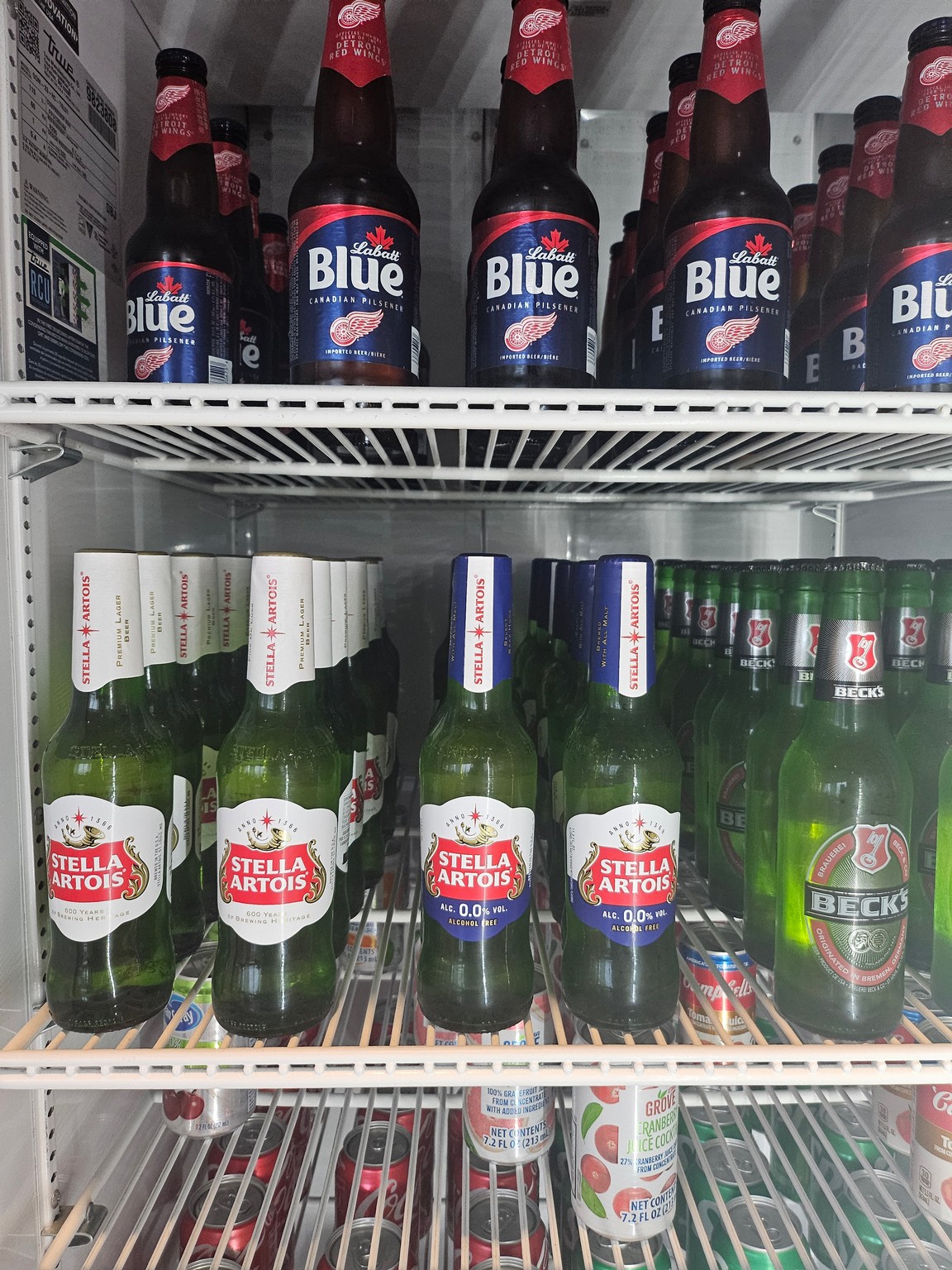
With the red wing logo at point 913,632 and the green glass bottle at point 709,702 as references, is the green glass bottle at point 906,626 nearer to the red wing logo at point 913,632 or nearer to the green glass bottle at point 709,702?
the red wing logo at point 913,632

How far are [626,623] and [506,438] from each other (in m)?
0.30

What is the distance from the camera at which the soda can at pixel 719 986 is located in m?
1.00

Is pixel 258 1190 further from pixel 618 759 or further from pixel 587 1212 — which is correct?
pixel 618 759

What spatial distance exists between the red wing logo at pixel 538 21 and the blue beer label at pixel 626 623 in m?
0.59

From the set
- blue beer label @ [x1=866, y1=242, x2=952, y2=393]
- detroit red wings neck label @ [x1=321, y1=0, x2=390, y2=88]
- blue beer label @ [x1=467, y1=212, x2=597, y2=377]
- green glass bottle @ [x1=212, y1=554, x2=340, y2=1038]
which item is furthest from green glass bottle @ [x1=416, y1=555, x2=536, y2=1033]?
detroit red wings neck label @ [x1=321, y1=0, x2=390, y2=88]

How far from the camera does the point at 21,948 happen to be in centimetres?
79

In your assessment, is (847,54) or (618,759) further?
(847,54)

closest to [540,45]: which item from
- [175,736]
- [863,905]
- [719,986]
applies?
[175,736]

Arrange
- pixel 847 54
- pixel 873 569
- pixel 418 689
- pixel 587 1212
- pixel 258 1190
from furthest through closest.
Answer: pixel 418 689 → pixel 847 54 → pixel 258 1190 → pixel 587 1212 → pixel 873 569

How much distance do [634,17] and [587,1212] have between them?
154 cm

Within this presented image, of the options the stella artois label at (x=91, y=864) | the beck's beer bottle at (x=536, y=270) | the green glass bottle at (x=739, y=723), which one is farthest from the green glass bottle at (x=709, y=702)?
the stella artois label at (x=91, y=864)

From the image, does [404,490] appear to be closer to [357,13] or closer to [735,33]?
[357,13]

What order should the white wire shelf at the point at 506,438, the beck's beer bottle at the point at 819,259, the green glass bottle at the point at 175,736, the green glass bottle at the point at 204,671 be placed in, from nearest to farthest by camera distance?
1. the white wire shelf at the point at 506,438
2. the green glass bottle at the point at 175,736
3. the green glass bottle at the point at 204,671
4. the beck's beer bottle at the point at 819,259

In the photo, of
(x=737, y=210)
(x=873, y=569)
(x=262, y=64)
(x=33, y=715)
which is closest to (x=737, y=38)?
(x=737, y=210)
